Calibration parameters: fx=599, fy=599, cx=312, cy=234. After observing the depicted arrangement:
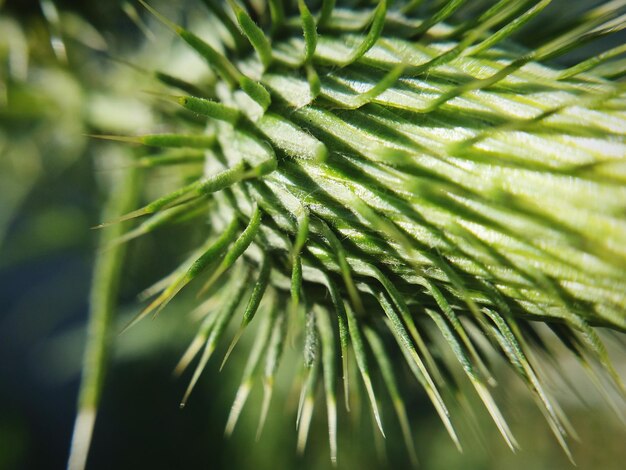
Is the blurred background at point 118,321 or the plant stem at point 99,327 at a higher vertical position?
the blurred background at point 118,321

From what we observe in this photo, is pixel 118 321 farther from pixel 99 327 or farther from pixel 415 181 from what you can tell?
pixel 415 181

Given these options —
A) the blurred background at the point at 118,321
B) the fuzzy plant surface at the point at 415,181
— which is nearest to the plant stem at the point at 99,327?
the fuzzy plant surface at the point at 415,181

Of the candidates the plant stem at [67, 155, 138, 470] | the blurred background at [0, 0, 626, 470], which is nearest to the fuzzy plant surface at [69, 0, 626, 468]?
the plant stem at [67, 155, 138, 470]

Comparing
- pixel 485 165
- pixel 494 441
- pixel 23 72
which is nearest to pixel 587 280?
pixel 485 165

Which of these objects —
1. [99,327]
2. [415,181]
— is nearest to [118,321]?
[99,327]

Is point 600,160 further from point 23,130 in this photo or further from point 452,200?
point 23,130

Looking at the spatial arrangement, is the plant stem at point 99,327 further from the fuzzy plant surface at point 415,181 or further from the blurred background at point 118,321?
Result: the blurred background at point 118,321
